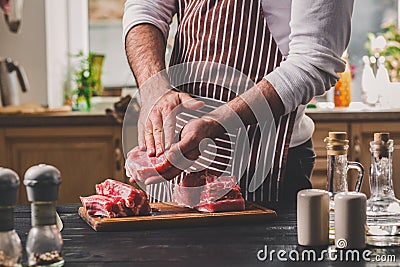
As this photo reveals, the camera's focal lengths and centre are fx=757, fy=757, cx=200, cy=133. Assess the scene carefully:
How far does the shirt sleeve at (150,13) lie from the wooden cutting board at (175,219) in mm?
583

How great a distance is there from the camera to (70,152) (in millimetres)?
3346

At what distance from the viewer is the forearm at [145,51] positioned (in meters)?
1.79

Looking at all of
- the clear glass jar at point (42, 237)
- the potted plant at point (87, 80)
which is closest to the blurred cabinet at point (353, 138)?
the potted plant at point (87, 80)

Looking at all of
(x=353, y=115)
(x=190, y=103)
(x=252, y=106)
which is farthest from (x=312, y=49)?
(x=353, y=115)

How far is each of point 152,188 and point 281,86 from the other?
42cm

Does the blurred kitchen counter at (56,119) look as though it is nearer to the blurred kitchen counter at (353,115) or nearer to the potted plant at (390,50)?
the blurred kitchen counter at (353,115)

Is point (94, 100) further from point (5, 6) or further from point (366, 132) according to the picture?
point (366, 132)

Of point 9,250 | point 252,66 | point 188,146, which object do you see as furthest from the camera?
point 252,66

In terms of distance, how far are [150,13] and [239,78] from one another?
0.30 metres

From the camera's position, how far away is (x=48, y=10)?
3.71m

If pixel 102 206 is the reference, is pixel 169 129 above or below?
above

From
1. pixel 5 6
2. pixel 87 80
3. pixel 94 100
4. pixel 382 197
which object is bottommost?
pixel 382 197

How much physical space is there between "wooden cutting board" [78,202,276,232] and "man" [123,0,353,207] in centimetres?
13

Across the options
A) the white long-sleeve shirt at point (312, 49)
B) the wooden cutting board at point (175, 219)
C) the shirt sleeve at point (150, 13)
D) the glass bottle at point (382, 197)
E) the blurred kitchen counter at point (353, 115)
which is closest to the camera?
the glass bottle at point (382, 197)
